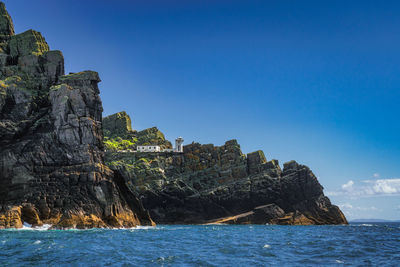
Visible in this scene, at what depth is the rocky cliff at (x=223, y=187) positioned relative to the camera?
351 feet

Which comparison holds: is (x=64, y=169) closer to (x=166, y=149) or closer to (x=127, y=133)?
(x=166, y=149)

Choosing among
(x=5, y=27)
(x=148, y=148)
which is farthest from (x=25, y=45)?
(x=148, y=148)

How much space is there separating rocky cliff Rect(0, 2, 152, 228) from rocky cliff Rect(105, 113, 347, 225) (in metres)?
38.4

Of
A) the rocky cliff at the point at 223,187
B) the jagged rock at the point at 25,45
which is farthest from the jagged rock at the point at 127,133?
the jagged rock at the point at 25,45

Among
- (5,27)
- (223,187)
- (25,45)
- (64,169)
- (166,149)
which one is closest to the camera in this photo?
(64,169)

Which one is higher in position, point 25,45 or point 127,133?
point 25,45

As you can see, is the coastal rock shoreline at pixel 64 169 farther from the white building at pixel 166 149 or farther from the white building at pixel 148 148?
the white building at pixel 148 148

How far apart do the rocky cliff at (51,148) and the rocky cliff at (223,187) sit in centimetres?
3841

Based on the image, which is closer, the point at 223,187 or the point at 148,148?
the point at 223,187

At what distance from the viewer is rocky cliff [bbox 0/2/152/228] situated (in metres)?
59.2

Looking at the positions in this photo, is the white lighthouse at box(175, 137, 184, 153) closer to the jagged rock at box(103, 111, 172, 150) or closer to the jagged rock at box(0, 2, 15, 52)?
the jagged rock at box(103, 111, 172, 150)

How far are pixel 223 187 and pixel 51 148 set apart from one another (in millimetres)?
61568

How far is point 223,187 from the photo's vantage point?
115000mm

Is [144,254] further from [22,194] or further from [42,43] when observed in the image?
[42,43]
